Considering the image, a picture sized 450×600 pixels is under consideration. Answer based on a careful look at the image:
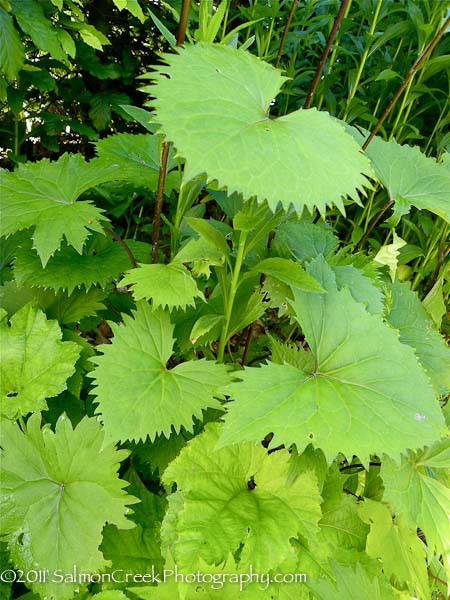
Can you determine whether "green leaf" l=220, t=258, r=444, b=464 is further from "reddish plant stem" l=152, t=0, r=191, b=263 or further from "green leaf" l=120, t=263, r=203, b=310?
"reddish plant stem" l=152, t=0, r=191, b=263

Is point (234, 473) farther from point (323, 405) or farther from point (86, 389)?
point (86, 389)

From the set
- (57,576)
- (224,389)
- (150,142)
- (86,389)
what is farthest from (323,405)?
(150,142)

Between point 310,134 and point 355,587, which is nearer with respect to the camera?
point 310,134

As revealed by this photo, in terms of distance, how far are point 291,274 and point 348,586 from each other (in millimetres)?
544

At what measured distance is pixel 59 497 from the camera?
771 mm

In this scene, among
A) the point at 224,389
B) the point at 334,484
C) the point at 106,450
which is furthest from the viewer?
the point at 334,484

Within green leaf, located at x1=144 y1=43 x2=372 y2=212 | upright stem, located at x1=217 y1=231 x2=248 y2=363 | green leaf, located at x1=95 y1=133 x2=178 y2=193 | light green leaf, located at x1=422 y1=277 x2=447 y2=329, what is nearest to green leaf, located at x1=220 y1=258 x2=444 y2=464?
upright stem, located at x1=217 y1=231 x2=248 y2=363

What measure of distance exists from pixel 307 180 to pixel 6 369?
643 mm

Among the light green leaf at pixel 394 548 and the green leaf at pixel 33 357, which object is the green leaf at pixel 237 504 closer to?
the light green leaf at pixel 394 548

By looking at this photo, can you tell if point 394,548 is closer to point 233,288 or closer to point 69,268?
point 233,288

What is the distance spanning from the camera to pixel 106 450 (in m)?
0.79

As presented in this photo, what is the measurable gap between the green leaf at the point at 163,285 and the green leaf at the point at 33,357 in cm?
19

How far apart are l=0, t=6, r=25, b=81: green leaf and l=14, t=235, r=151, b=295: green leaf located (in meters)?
0.66

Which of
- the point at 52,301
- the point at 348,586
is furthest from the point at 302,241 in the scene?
the point at 348,586
